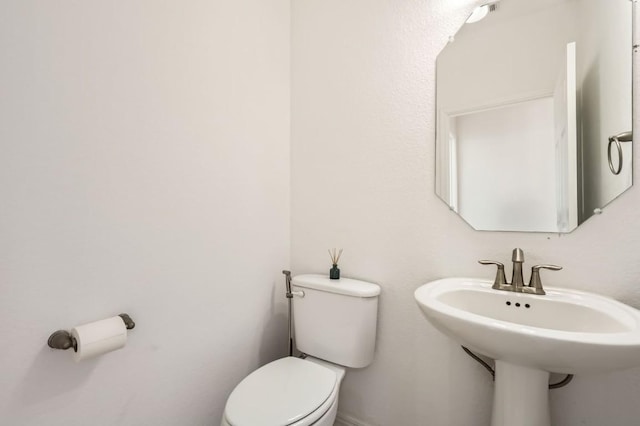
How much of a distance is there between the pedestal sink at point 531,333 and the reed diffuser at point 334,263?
434mm

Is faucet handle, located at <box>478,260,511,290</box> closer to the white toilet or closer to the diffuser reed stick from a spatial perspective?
the white toilet

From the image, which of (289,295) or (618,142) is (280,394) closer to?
(289,295)

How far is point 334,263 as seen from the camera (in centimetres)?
132

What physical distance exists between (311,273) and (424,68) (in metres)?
1.08

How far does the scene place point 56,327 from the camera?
748mm

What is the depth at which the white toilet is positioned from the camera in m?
0.89

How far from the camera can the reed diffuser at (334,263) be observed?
129 centimetres

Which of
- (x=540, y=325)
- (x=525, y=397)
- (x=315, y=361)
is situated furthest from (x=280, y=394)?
(x=540, y=325)

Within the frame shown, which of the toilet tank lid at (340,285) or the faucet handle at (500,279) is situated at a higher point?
the faucet handle at (500,279)

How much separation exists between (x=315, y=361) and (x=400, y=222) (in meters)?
0.74

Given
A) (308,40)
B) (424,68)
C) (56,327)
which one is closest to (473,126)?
(424,68)

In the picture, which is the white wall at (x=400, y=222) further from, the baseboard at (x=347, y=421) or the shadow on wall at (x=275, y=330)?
the shadow on wall at (x=275, y=330)

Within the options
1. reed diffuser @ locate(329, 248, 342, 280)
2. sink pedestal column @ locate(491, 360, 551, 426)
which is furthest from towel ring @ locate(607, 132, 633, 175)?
reed diffuser @ locate(329, 248, 342, 280)

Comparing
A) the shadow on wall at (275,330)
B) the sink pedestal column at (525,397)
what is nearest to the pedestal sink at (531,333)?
the sink pedestal column at (525,397)
